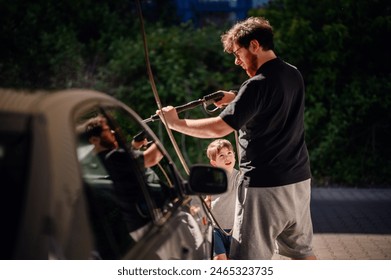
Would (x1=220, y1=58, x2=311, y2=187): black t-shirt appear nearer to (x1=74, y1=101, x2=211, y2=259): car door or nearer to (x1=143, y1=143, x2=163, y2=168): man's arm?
(x1=74, y1=101, x2=211, y2=259): car door

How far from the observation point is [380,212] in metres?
9.04

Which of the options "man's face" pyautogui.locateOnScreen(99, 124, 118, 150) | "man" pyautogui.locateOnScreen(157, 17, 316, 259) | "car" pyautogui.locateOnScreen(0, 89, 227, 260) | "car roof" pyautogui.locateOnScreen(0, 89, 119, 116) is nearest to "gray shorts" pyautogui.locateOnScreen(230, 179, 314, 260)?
"man" pyautogui.locateOnScreen(157, 17, 316, 259)

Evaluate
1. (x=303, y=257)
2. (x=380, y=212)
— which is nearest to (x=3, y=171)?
(x=303, y=257)

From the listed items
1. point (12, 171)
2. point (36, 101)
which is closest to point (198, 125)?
point (36, 101)

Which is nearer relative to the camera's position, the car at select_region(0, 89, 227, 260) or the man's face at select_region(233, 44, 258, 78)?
the car at select_region(0, 89, 227, 260)

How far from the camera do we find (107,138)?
2.86m

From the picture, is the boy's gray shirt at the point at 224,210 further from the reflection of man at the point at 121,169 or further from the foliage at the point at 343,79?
the foliage at the point at 343,79

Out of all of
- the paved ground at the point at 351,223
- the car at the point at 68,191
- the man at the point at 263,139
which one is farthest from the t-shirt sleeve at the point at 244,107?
the paved ground at the point at 351,223

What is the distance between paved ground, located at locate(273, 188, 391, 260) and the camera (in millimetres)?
6906

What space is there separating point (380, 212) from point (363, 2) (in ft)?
12.2

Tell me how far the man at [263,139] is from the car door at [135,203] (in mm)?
467

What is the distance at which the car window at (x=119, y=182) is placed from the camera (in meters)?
2.35

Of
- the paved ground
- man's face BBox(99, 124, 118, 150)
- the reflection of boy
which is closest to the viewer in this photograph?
man's face BBox(99, 124, 118, 150)
